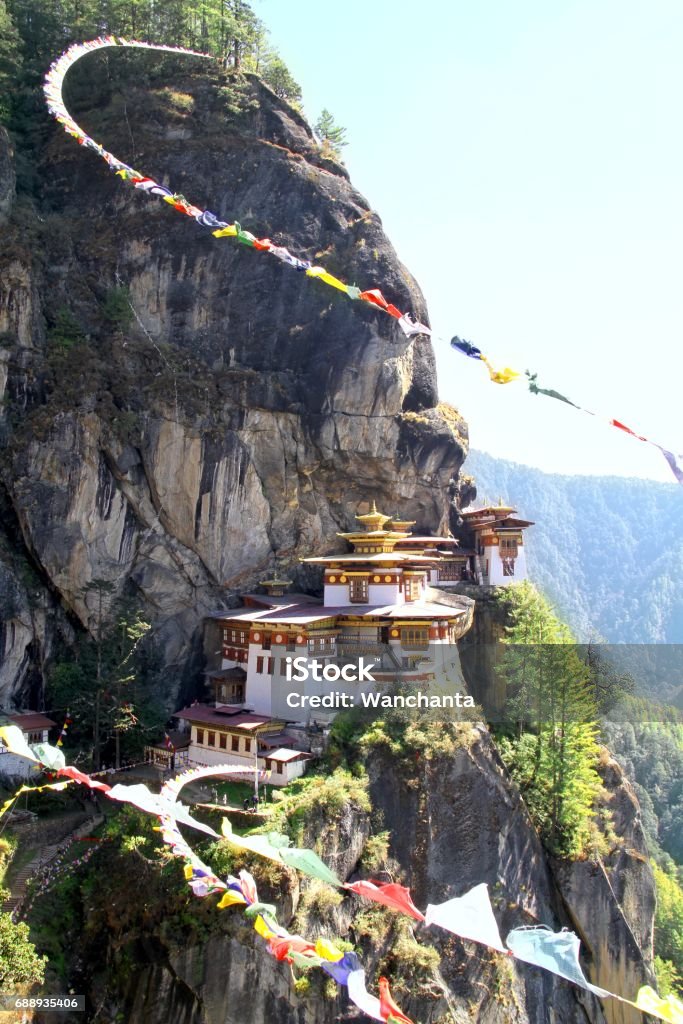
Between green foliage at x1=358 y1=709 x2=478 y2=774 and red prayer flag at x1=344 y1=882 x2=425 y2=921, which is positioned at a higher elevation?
red prayer flag at x1=344 y1=882 x2=425 y2=921

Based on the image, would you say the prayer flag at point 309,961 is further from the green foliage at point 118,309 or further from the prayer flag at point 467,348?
the green foliage at point 118,309

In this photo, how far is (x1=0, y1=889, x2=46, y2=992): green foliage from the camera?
1734 cm

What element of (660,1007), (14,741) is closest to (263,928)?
(14,741)

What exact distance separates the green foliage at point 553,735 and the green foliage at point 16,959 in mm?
16978

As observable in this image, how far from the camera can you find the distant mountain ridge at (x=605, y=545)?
346 ft

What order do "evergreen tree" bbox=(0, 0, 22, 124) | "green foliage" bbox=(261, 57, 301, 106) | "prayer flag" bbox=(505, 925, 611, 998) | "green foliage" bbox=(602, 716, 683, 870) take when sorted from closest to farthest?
1. "prayer flag" bbox=(505, 925, 611, 998)
2. "evergreen tree" bbox=(0, 0, 22, 124)
3. "green foliage" bbox=(261, 57, 301, 106)
4. "green foliage" bbox=(602, 716, 683, 870)

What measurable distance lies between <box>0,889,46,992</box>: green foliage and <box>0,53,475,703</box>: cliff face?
10.5 metres

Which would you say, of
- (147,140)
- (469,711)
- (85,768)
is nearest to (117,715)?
(85,768)

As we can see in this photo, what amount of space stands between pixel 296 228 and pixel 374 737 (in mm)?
22649

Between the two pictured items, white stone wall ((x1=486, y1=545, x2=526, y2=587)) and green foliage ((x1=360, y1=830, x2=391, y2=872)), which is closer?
green foliage ((x1=360, y1=830, x2=391, y2=872))

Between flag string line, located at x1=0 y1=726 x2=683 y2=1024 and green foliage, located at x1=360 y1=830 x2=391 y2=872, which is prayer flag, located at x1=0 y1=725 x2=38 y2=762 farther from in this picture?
green foliage, located at x1=360 y1=830 x2=391 y2=872

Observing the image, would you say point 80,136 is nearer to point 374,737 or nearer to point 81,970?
point 374,737

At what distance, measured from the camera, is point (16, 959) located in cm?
1758

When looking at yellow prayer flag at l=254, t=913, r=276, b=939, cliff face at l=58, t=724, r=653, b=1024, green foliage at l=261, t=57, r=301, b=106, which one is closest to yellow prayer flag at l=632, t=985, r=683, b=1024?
yellow prayer flag at l=254, t=913, r=276, b=939
